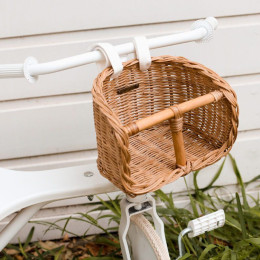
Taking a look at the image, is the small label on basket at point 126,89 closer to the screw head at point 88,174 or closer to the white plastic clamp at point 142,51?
the white plastic clamp at point 142,51

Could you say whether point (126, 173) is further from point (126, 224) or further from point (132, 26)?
point (132, 26)

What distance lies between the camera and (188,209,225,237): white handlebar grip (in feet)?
3.32

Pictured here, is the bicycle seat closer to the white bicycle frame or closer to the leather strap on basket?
the white bicycle frame

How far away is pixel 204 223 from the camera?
3.36 ft

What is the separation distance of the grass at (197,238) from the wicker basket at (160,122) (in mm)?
536

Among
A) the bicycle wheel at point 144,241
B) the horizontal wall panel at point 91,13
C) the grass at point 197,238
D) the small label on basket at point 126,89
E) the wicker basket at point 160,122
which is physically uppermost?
the horizontal wall panel at point 91,13

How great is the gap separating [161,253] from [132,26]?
2.53 feet

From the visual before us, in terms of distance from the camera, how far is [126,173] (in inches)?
32.4

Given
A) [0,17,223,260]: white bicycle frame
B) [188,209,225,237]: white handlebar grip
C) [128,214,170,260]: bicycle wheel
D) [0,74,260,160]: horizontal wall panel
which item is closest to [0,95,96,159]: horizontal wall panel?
[0,74,260,160]: horizontal wall panel

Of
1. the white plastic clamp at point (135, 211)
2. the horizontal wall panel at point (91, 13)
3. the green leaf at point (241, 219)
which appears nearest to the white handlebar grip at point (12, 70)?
the white plastic clamp at point (135, 211)

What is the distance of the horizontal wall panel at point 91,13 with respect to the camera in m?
1.30

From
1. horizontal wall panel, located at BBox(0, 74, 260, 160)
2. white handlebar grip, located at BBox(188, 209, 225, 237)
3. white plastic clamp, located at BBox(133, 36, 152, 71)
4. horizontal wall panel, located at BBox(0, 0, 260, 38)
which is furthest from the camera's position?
horizontal wall panel, located at BBox(0, 74, 260, 160)

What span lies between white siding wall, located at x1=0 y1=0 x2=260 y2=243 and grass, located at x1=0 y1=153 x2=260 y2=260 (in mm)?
241

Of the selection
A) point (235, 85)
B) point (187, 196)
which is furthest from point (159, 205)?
point (235, 85)
